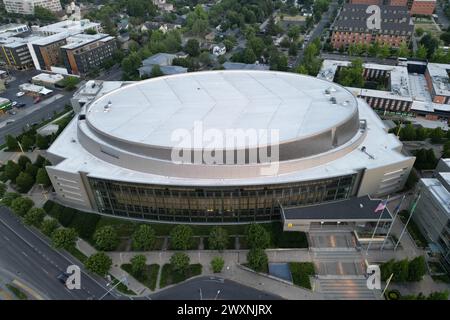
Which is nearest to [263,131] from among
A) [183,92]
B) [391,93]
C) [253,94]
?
[253,94]

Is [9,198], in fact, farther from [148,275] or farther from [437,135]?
[437,135]

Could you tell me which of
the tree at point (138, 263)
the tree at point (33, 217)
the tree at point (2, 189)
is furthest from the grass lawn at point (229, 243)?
the tree at point (2, 189)

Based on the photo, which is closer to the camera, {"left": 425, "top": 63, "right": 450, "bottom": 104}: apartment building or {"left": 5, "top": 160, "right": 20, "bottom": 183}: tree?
{"left": 5, "top": 160, "right": 20, "bottom": 183}: tree

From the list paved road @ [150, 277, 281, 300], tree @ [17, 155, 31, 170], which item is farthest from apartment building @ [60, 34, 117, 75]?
paved road @ [150, 277, 281, 300]

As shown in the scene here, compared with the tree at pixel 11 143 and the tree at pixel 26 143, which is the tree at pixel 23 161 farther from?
the tree at pixel 11 143

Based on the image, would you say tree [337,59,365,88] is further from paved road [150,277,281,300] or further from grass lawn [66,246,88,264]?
grass lawn [66,246,88,264]

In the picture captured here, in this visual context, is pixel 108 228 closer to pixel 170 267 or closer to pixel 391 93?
pixel 170 267
